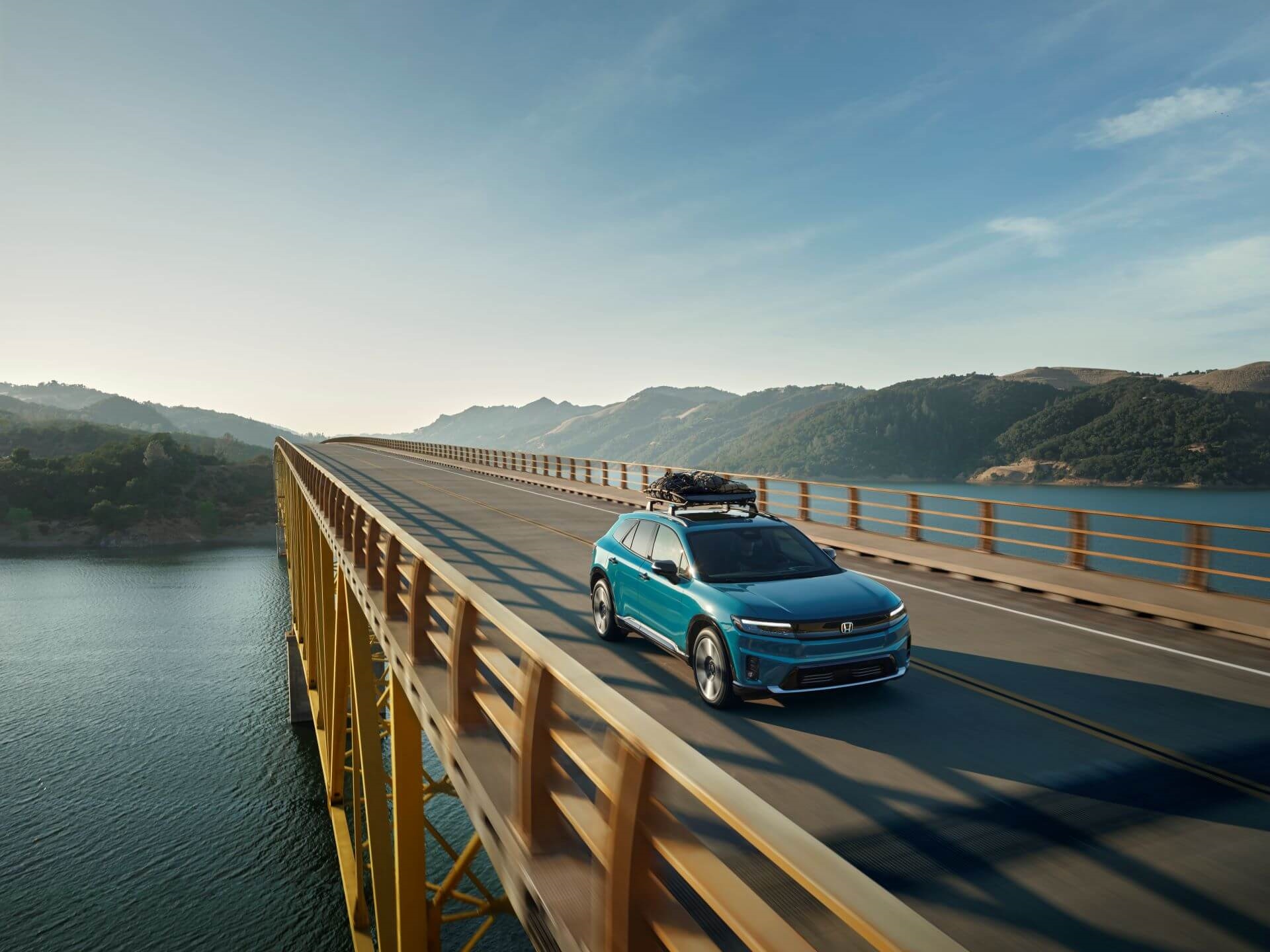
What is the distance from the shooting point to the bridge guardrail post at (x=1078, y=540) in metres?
13.9

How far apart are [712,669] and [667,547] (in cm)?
176

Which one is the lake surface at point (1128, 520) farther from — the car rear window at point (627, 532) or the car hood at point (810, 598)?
the car hood at point (810, 598)

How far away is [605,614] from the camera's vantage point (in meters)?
9.82

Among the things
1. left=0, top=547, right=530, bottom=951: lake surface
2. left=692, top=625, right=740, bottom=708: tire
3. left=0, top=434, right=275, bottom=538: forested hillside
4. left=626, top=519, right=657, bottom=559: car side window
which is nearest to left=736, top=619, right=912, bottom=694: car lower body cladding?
left=692, top=625, right=740, bottom=708: tire

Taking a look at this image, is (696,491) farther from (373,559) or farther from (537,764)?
(537,764)

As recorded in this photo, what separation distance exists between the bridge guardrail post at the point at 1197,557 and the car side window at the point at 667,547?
26.6 feet

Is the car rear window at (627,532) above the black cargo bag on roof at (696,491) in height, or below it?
below

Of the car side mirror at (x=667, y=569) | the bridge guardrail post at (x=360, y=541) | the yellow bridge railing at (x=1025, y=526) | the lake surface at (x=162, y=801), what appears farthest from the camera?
the lake surface at (x=162, y=801)

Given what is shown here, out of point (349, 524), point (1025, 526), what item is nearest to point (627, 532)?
point (349, 524)

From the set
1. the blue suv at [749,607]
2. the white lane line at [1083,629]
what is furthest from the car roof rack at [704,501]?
the white lane line at [1083,629]

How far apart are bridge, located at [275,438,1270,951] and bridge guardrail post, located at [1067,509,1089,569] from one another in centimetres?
100

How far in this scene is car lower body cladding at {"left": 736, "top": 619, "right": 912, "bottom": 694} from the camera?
6.80m

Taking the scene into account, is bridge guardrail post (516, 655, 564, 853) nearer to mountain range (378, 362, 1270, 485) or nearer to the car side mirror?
the car side mirror

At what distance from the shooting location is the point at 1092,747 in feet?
20.3
